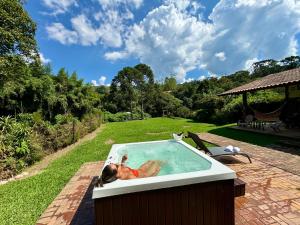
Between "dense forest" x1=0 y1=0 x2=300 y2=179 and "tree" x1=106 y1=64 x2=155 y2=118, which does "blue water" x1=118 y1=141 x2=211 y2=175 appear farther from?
"tree" x1=106 y1=64 x2=155 y2=118

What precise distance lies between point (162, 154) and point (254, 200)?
294 centimetres

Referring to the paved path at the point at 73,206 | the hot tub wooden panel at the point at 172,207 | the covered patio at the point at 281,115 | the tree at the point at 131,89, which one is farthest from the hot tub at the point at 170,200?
the tree at the point at 131,89

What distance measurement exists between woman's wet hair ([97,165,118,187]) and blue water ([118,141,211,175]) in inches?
82.6

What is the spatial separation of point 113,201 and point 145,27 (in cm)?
1963

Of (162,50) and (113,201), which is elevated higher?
(162,50)

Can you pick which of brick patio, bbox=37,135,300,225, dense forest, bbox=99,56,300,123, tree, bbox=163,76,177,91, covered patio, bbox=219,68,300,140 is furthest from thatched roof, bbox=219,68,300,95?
tree, bbox=163,76,177,91

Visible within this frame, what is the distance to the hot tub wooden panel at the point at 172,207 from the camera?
9.34 ft

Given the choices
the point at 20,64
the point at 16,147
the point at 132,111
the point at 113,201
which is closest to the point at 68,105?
the point at 20,64

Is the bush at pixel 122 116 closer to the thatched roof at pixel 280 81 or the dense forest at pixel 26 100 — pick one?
the dense forest at pixel 26 100

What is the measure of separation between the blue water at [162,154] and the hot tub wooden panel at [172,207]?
182cm

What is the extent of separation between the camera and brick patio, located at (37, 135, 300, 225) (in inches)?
133

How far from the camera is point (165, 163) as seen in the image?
5.69m

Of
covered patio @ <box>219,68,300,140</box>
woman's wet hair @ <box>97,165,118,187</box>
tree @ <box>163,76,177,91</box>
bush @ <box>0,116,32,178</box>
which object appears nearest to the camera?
woman's wet hair @ <box>97,165,118,187</box>

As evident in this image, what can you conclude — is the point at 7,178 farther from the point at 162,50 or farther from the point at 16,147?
the point at 162,50
